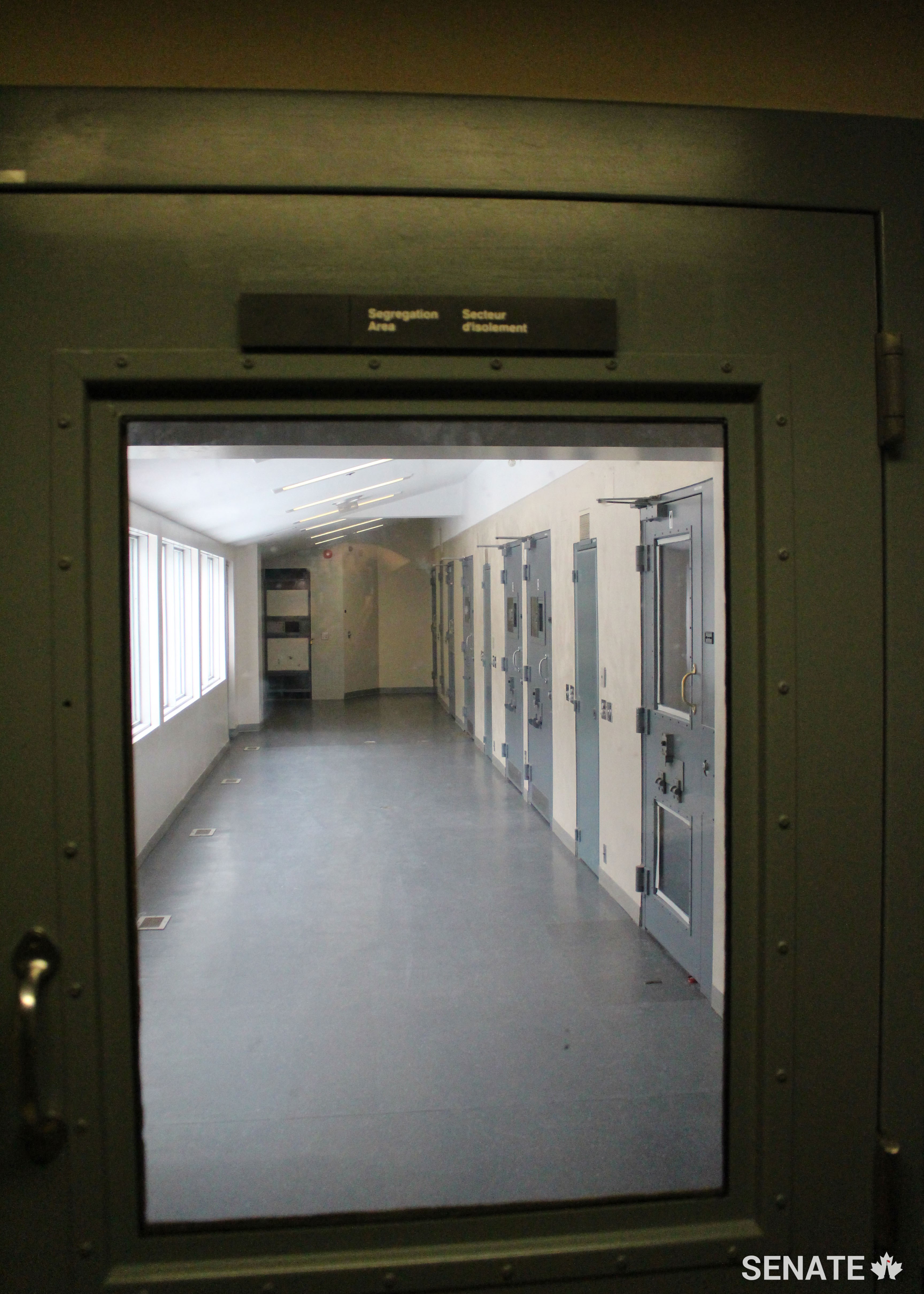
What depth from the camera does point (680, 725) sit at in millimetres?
4281

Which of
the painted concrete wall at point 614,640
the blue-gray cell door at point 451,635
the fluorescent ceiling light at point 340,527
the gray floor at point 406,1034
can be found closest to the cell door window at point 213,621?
the fluorescent ceiling light at point 340,527

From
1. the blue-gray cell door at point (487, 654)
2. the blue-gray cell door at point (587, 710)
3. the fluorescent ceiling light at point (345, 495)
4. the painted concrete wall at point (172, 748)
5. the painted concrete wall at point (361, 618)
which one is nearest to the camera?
the blue-gray cell door at point (587, 710)

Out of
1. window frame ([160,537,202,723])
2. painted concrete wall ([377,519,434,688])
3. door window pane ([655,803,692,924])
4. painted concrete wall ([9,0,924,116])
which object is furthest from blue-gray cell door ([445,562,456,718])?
painted concrete wall ([9,0,924,116])

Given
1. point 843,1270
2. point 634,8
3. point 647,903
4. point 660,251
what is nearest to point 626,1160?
point 843,1270

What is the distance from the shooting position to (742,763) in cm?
125

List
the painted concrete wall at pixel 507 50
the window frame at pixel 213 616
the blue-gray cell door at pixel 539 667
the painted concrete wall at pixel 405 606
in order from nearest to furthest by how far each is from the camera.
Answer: the painted concrete wall at pixel 507 50 → the blue-gray cell door at pixel 539 667 → the window frame at pixel 213 616 → the painted concrete wall at pixel 405 606

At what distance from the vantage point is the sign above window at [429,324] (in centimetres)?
117

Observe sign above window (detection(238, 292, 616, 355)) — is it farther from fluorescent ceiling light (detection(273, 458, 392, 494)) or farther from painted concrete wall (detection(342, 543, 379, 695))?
painted concrete wall (detection(342, 543, 379, 695))

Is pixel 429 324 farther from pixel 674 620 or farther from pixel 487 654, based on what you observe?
pixel 487 654

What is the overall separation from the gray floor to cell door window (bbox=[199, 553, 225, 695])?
3.55 m

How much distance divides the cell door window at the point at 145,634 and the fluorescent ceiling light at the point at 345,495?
263 cm

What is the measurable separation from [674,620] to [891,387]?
3.20 meters

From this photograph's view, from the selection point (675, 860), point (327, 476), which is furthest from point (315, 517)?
point (675, 860)

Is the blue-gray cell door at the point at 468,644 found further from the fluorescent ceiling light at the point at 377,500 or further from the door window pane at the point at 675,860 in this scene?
the door window pane at the point at 675,860
